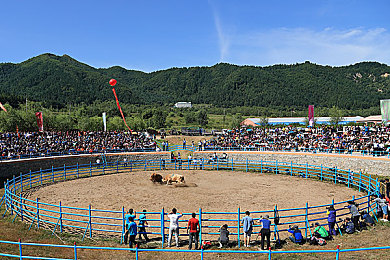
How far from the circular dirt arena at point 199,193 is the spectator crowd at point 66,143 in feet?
29.7

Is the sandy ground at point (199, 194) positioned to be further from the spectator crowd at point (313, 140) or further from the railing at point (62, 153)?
the spectator crowd at point (313, 140)

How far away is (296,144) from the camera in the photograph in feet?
125

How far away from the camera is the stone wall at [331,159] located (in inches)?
1110

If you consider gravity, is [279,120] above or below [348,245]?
above

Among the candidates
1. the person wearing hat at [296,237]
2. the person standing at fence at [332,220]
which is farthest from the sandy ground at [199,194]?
the person standing at fence at [332,220]

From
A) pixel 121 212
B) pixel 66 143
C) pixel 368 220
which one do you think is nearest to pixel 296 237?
pixel 368 220

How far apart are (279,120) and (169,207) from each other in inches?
3183

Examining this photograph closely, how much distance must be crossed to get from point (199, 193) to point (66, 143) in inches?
883

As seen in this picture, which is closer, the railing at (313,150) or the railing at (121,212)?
the railing at (121,212)

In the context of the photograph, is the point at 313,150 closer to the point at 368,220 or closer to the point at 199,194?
the point at 199,194

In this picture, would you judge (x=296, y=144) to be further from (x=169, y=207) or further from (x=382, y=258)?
(x=382, y=258)

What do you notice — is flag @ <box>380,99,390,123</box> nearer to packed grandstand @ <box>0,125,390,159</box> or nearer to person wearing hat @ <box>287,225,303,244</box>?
packed grandstand @ <box>0,125,390,159</box>

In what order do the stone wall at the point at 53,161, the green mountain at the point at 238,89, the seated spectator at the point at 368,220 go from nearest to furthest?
the seated spectator at the point at 368,220 → the stone wall at the point at 53,161 → the green mountain at the point at 238,89

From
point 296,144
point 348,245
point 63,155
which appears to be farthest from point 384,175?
point 63,155
